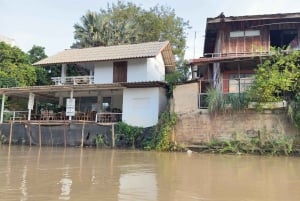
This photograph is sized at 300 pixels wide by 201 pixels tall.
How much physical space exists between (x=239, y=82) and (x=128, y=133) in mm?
6672

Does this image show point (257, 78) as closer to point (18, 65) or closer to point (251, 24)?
point (251, 24)

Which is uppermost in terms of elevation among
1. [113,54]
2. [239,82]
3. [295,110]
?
[113,54]

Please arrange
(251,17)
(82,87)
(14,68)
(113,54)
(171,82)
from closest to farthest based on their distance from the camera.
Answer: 1. (251,17)
2. (171,82)
3. (82,87)
4. (113,54)
5. (14,68)

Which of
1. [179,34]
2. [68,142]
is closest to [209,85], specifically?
[68,142]

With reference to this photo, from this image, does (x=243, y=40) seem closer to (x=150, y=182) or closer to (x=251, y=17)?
(x=251, y=17)

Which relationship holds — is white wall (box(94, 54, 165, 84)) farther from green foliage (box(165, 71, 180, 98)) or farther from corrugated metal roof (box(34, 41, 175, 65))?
green foliage (box(165, 71, 180, 98))

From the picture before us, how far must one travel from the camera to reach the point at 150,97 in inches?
876

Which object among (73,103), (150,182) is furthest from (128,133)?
(150,182)

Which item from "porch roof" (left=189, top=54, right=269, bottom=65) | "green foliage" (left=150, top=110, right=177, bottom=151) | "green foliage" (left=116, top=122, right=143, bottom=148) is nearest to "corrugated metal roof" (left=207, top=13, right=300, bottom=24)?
"porch roof" (left=189, top=54, right=269, bottom=65)

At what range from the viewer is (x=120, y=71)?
24531 mm

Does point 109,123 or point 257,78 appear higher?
point 257,78

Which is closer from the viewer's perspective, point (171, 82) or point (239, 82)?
point (239, 82)

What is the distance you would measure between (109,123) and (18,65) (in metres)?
14.1

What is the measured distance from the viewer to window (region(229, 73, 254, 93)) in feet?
63.0
